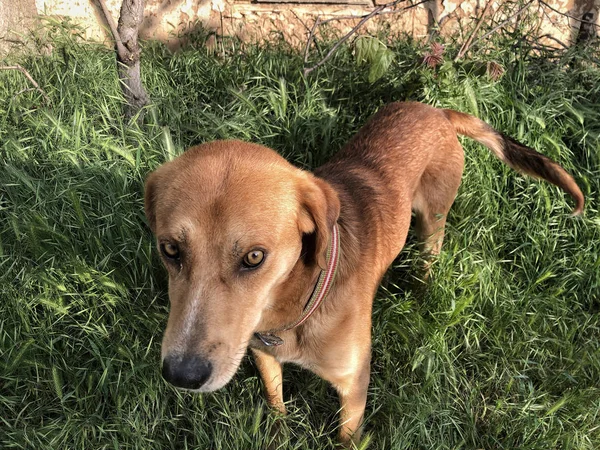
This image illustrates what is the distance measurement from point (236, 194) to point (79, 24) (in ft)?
14.0

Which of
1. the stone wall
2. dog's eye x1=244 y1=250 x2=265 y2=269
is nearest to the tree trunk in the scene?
the stone wall

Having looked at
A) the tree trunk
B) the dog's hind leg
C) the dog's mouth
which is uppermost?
the tree trunk

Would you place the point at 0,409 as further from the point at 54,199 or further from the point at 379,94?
the point at 379,94

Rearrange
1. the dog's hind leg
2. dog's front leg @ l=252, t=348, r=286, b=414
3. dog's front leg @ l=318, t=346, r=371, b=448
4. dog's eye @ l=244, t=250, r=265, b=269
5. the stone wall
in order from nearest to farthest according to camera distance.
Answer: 1. dog's eye @ l=244, t=250, r=265, b=269
2. dog's front leg @ l=318, t=346, r=371, b=448
3. dog's front leg @ l=252, t=348, r=286, b=414
4. the dog's hind leg
5. the stone wall

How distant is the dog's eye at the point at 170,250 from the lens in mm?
2055

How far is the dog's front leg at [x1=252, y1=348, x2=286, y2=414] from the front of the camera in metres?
2.78

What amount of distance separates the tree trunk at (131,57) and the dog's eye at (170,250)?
2.21 m

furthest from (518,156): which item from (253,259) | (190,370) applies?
(190,370)

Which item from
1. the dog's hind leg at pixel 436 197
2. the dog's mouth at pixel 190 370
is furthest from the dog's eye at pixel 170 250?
the dog's hind leg at pixel 436 197

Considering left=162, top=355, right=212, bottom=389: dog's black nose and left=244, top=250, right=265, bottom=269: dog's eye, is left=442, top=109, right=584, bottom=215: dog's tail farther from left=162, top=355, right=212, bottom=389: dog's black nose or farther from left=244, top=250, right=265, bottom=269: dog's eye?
left=162, top=355, right=212, bottom=389: dog's black nose

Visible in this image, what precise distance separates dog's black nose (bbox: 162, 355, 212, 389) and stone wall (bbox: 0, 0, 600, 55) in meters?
4.24

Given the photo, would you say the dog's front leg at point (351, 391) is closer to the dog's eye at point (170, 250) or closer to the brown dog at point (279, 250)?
the brown dog at point (279, 250)

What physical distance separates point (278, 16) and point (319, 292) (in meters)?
4.08

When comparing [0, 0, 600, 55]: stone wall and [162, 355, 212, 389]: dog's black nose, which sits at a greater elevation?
[0, 0, 600, 55]: stone wall
